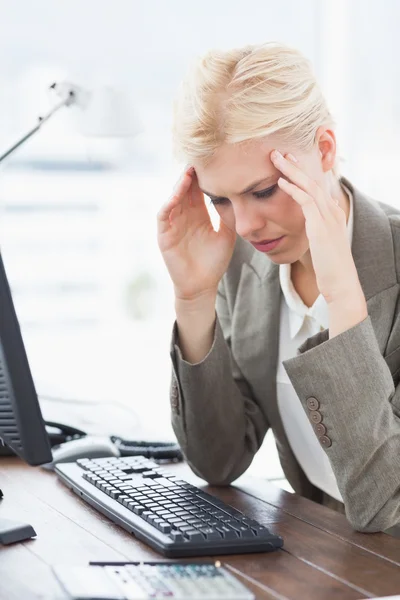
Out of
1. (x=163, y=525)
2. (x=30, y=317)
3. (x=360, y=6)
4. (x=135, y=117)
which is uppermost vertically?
(x=360, y=6)

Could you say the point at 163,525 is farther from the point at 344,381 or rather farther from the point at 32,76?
the point at 32,76

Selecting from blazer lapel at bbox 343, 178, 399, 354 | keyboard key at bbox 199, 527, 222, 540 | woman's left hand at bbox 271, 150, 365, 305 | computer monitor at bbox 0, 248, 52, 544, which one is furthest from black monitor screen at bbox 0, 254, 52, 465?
blazer lapel at bbox 343, 178, 399, 354

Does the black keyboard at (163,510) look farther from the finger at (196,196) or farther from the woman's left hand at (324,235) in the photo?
the finger at (196,196)

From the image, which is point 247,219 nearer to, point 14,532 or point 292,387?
point 292,387

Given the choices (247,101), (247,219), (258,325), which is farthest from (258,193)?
(258,325)

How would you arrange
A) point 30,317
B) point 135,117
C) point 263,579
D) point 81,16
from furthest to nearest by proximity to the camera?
point 30,317 < point 81,16 < point 135,117 < point 263,579

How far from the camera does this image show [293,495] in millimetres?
1502

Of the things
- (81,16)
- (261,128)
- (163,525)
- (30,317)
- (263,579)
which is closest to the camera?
(263,579)

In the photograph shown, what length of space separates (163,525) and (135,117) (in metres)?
1.14

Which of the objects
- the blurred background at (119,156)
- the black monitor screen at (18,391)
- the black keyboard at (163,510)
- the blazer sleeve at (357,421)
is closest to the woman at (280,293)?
the blazer sleeve at (357,421)

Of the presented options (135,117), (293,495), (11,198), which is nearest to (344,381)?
(293,495)

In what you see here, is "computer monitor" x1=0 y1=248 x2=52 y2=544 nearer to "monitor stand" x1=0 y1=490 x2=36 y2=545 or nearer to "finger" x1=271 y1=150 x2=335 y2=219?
"monitor stand" x1=0 y1=490 x2=36 y2=545

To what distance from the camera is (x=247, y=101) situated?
1.42m

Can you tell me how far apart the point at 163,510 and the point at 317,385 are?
283 millimetres
